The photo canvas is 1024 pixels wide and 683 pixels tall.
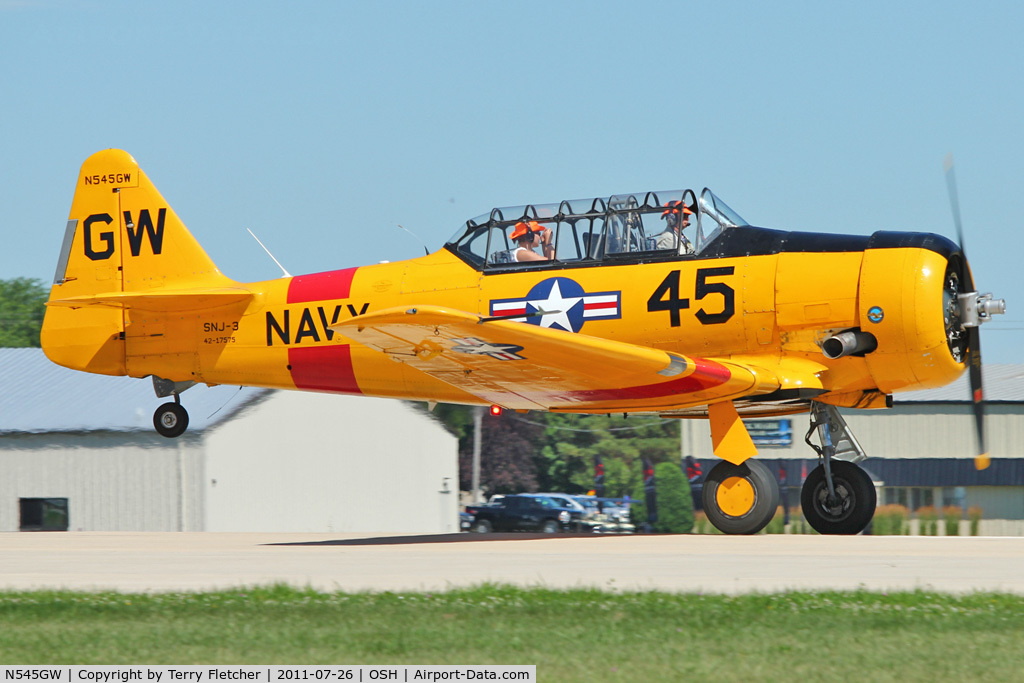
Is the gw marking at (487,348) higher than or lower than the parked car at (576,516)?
higher

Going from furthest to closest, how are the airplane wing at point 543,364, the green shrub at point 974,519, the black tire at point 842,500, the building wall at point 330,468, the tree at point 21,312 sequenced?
the tree at point 21,312 < the green shrub at point 974,519 < the building wall at point 330,468 < the black tire at point 842,500 < the airplane wing at point 543,364

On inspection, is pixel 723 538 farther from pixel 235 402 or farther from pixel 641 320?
pixel 235 402

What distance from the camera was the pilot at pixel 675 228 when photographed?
12922 mm

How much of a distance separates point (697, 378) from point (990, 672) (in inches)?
248

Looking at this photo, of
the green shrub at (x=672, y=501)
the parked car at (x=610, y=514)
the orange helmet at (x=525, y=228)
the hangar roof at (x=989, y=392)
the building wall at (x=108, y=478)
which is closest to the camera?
the orange helmet at (x=525, y=228)

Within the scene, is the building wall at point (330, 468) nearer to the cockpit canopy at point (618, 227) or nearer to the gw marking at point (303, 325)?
the gw marking at point (303, 325)

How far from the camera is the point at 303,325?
14.8m

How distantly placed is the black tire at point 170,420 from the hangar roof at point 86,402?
10085 millimetres

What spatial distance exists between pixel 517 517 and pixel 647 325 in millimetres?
25271

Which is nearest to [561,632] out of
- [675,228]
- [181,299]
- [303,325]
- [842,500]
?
[842,500]

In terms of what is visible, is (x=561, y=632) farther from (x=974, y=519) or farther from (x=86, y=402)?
(x=974, y=519)

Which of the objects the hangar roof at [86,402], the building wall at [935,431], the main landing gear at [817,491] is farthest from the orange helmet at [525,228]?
the building wall at [935,431]

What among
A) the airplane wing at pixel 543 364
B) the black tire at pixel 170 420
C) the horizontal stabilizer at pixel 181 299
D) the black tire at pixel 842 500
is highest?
the horizontal stabilizer at pixel 181 299

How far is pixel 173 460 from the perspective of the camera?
26.3 metres
